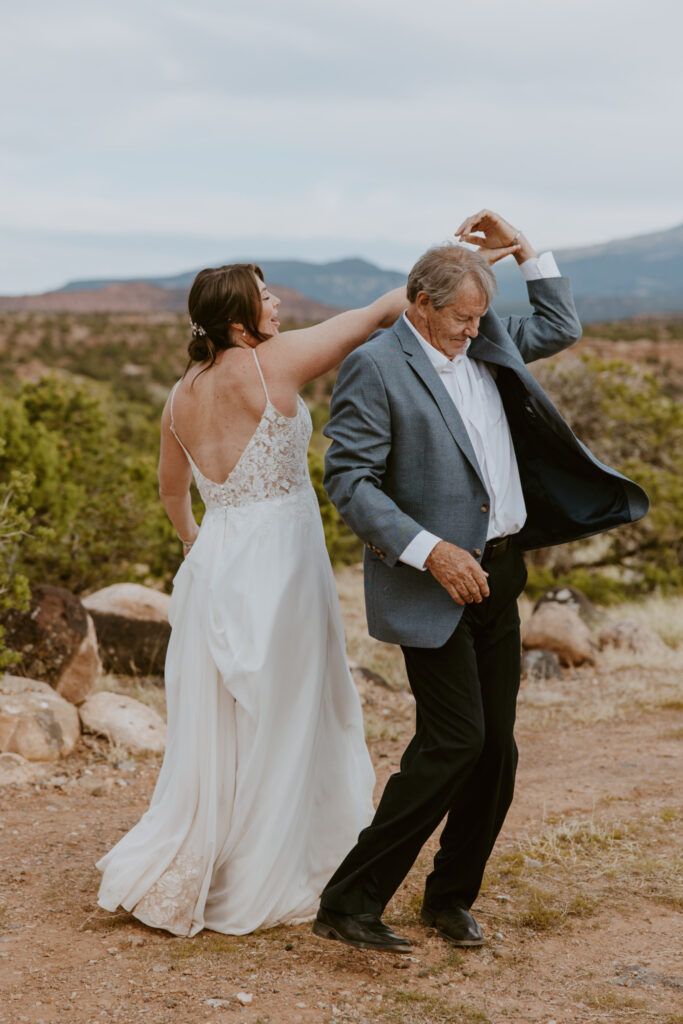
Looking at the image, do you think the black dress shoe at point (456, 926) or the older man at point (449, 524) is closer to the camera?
the older man at point (449, 524)

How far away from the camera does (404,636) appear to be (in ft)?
10.5

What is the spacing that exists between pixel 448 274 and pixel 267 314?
27.8 inches

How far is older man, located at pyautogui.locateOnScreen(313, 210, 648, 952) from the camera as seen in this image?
123 inches

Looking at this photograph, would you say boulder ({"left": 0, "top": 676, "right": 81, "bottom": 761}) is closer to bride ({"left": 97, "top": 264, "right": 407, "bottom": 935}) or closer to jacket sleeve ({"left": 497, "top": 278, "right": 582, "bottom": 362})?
bride ({"left": 97, "top": 264, "right": 407, "bottom": 935})

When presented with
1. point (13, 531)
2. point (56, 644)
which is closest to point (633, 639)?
point (56, 644)

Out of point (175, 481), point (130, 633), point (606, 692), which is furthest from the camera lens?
point (606, 692)

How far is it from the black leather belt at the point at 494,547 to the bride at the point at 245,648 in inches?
25.9

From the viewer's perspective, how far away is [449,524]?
3.22 m

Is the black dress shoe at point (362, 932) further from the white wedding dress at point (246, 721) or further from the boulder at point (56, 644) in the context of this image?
the boulder at point (56, 644)

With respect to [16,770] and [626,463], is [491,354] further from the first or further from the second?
[626,463]

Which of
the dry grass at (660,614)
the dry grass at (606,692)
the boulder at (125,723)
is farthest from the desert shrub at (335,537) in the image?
the boulder at (125,723)

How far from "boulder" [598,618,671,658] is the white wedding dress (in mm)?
5450

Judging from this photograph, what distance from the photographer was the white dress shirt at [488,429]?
3.32 m

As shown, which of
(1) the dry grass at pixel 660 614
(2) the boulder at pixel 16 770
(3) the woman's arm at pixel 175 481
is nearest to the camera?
(3) the woman's arm at pixel 175 481
